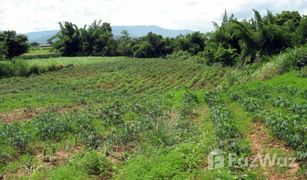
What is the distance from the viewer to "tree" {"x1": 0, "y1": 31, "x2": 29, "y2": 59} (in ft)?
215

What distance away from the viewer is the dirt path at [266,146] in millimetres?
9875

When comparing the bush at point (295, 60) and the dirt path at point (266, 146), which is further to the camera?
the bush at point (295, 60)

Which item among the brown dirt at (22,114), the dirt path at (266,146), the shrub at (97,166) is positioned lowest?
the brown dirt at (22,114)

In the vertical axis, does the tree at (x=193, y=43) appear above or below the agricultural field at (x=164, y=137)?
above

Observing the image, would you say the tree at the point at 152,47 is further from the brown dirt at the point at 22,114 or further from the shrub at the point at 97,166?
the shrub at the point at 97,166

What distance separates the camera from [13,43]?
66.6m

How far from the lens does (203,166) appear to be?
1053 centimetres

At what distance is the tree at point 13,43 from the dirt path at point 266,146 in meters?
55.4

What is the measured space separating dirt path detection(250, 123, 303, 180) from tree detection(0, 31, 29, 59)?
55.4 metres

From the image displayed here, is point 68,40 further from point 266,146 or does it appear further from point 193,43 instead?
point 266,146

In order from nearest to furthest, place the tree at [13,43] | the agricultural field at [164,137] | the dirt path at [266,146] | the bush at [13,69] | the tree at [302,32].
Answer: the dirt path at [266,146] → the agricultural field at [164,137] → the tree at [302,32] → the bush at [13,69] → the tree at [13,43]

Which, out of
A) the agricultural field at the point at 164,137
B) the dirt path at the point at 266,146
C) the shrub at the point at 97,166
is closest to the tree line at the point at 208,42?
the agricultural field at the point at 164,137

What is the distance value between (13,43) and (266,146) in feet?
197

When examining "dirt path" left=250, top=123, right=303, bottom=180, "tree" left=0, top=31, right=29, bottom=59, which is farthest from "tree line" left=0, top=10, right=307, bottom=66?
"dirt path" left=250, top=123, right=303, bottom=180
